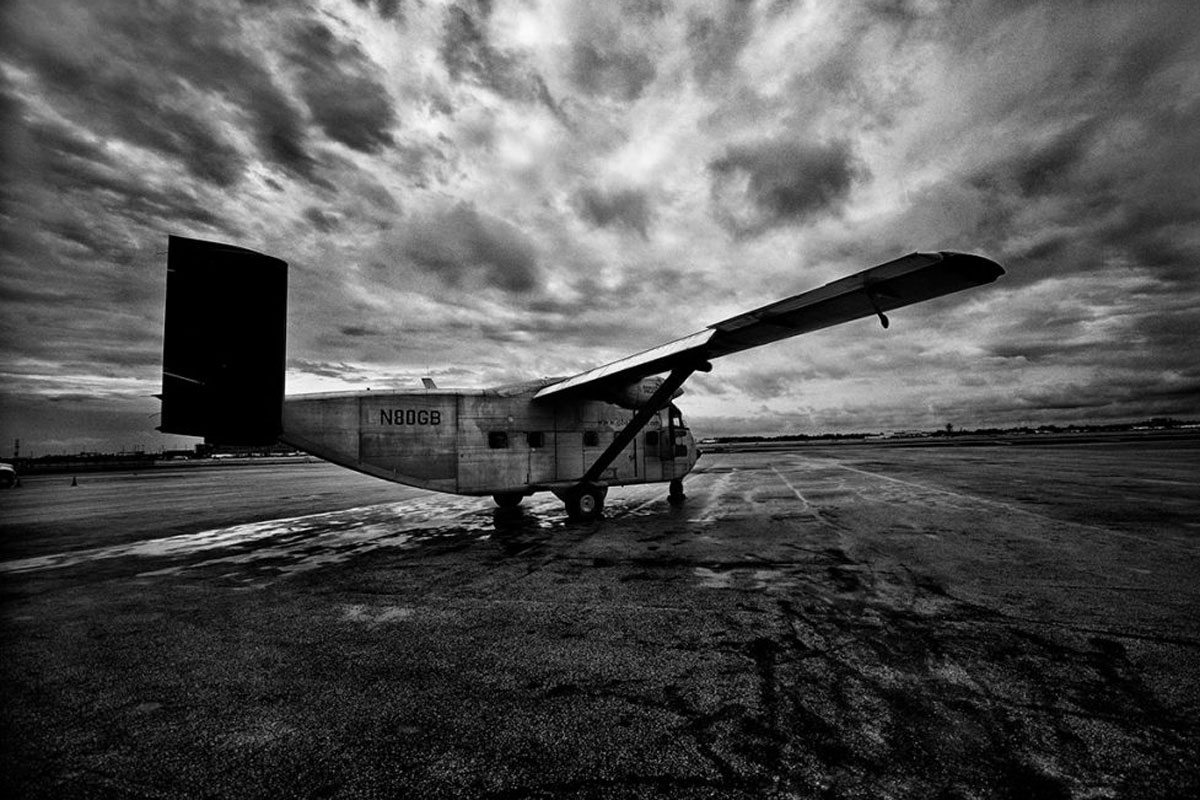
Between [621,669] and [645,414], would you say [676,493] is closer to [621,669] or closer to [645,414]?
[645,414]

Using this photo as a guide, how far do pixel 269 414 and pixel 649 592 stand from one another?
8267 millimetres

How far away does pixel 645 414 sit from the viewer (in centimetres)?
1277

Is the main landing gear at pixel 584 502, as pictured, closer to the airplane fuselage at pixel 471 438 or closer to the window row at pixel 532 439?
the airplane fuselage at pixel 471 438

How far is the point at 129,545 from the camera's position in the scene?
37.7ft

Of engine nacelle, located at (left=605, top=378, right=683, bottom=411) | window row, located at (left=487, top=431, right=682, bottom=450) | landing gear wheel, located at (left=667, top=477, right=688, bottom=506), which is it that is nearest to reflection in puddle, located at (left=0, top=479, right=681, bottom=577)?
landing gear wheel, located at (left=667, top=477, right=688, bottom=506)

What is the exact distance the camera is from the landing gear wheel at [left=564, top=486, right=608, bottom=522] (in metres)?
13.6

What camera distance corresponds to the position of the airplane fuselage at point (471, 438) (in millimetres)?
11352

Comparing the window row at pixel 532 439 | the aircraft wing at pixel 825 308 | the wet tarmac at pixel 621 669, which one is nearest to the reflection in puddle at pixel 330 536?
the wet tarmac at pixel 621 669

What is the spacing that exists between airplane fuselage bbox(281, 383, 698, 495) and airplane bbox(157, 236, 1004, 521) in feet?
0.11

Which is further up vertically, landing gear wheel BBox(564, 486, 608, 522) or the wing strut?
the wing strut

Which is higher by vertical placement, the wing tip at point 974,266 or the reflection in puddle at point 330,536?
the wing tip at point 974,266

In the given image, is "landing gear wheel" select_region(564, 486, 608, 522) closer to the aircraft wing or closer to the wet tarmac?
the aircraft wing

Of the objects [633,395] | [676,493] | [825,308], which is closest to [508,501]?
[633,395]

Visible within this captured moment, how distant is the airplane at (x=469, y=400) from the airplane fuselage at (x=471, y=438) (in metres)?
0.03
